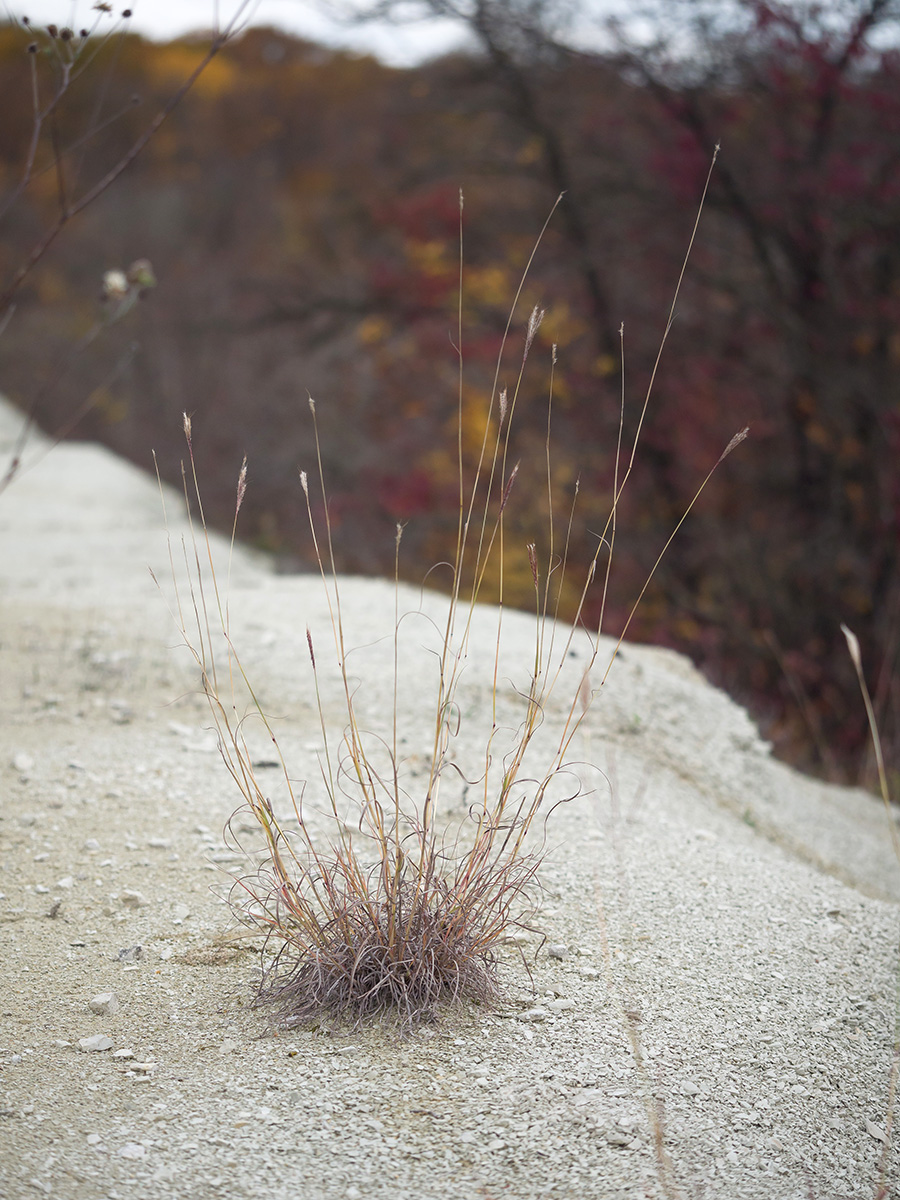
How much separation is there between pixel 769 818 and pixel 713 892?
130 centimetres

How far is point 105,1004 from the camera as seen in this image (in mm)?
1880

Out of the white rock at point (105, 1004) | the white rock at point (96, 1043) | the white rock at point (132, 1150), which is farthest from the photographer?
the white rock at point (105, 1004)

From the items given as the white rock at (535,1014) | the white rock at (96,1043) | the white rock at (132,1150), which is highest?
the white rock at (535,1014)

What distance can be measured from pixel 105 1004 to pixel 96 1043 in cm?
11

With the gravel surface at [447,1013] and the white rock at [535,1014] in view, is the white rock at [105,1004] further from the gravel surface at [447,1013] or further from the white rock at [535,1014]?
the white rock at [535,1014]

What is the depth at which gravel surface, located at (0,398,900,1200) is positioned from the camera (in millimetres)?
1522

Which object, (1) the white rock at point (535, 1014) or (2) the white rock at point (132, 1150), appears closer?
(2) the white rock at point (132, 1150)

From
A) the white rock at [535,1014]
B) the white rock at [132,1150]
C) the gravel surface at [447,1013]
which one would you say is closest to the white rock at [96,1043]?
the gravel surface at [447,1013]

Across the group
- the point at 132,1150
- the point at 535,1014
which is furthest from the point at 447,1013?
the point at 132,1150

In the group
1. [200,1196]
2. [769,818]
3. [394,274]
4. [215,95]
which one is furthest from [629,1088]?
[215,95]

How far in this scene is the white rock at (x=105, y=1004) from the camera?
6.13 feet

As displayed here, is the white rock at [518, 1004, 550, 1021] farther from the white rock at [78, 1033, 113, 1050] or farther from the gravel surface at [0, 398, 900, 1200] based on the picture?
the white rock at [78, 1033, 113, 1050]

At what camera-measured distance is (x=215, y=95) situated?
70.2ft

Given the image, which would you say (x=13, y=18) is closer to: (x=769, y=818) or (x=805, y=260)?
(x=769, y=818)
